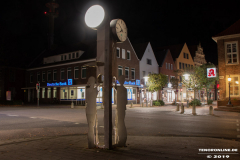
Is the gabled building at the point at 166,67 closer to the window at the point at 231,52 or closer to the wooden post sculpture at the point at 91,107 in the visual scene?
the window at the point at 231,52

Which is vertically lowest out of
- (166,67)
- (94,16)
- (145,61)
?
(94,16)

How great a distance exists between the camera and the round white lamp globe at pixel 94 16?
20.4ft

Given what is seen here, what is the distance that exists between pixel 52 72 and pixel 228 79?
30.1 meters

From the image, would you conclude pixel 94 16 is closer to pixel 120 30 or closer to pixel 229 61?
pixel 120 30

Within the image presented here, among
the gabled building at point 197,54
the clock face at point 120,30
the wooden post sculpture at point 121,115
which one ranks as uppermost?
the gabled building at point 197,54

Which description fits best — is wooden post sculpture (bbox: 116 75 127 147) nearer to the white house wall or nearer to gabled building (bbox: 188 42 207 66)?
the white house wall

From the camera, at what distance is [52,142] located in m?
6.82

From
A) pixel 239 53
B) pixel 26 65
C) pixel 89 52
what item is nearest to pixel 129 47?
pixel 89 52

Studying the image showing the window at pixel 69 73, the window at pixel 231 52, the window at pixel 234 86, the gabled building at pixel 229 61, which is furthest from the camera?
the window at pixel 69 73

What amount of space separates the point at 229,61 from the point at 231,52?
1.02m

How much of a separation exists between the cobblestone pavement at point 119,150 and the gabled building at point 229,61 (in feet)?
62.0

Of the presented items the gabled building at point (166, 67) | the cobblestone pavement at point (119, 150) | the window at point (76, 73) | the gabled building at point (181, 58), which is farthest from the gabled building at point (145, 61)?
the cobblestone pavement at point (119, 150)

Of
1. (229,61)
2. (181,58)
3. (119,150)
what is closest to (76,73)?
(229,61)

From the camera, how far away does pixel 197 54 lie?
60.8 meters
